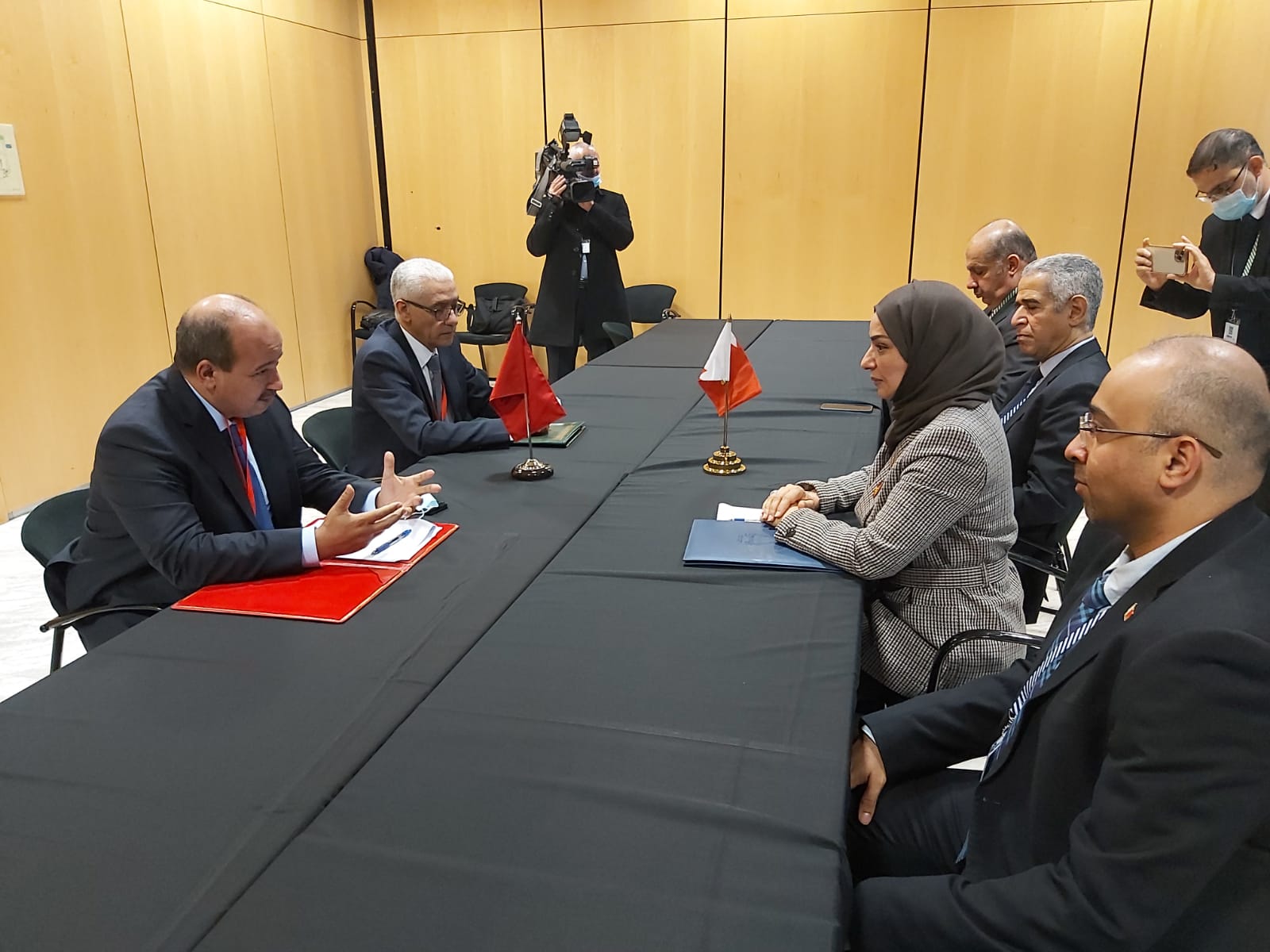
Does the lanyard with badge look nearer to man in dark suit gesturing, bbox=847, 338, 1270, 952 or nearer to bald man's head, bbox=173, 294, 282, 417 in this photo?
man in dark suit gesturing, bbox=847, 338, 1270, 952

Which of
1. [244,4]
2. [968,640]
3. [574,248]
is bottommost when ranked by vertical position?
[968,640]

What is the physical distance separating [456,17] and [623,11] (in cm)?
123

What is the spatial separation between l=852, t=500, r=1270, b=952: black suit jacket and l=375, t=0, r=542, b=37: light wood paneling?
245 inches

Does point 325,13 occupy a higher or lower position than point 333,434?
higher

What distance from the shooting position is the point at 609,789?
1058mm

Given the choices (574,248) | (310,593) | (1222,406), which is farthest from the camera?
(574,248)

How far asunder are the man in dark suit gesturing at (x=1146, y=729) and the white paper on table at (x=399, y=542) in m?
1.04

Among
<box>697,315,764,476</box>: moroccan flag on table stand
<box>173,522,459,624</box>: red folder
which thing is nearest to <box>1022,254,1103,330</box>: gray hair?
<box>697,315,764,476</box>: moroccan flag on table stand

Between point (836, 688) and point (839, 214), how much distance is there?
537 cm

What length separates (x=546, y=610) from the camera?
1.52m

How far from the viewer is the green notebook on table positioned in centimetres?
254

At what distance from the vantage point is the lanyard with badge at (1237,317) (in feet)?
10.2

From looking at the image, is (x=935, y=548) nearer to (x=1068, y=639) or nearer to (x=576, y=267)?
(x=1068, y=639)

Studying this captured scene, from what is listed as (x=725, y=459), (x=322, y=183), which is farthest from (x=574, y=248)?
(x=725, y=459)
